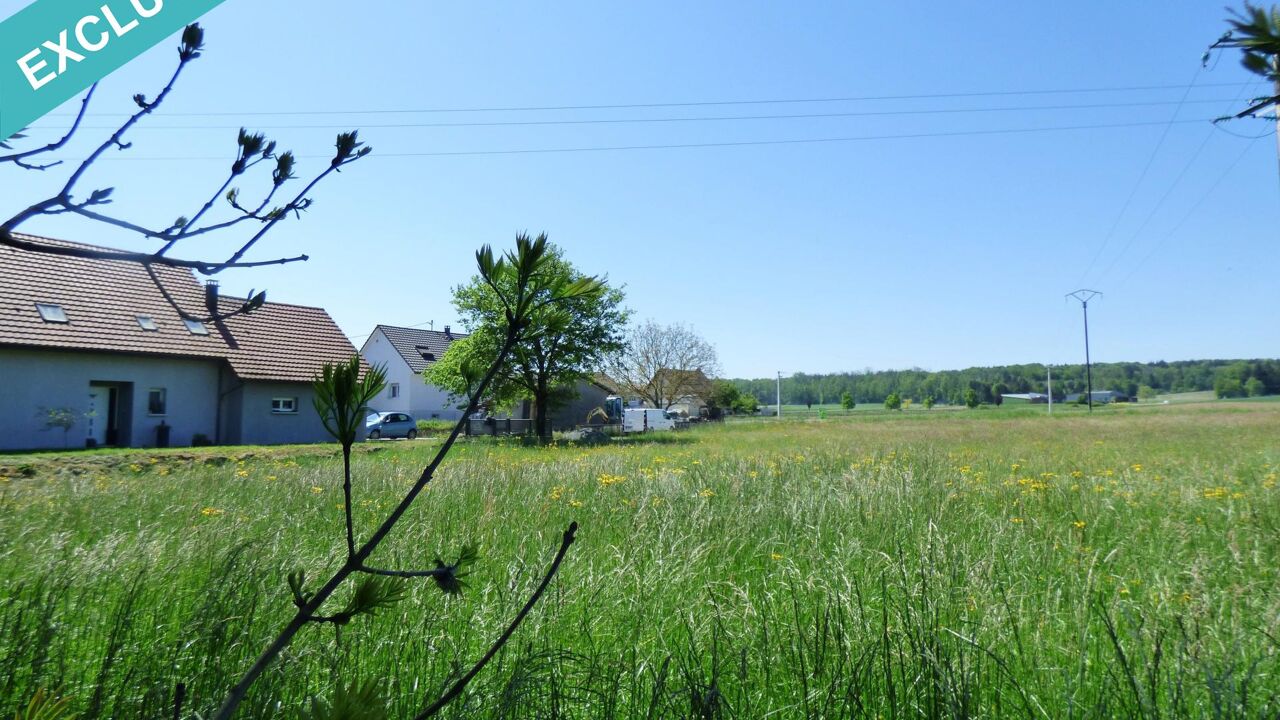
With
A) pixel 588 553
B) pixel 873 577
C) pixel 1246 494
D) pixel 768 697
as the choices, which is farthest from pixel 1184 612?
pixel 1246 494

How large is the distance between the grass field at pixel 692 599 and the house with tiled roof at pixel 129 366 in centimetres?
1281

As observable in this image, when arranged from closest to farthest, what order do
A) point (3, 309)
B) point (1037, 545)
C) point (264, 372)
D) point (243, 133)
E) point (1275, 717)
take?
1. point (243, 133)
2. point (1275, 717)
3. point (1037, 545)
4. point (3, 309)
5. point (264, 372)

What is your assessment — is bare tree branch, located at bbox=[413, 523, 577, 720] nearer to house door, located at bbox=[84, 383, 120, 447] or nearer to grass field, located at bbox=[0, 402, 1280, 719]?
grass field, located at bbox=[0, 402, 1280, 719]

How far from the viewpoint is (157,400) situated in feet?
64.4

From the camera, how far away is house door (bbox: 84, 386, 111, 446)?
18237mm

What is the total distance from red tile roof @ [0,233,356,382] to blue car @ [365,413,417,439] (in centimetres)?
531

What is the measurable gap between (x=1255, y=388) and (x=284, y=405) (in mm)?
102727

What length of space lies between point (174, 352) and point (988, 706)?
22880 mm

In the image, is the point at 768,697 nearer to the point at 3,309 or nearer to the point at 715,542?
the point at 715,542

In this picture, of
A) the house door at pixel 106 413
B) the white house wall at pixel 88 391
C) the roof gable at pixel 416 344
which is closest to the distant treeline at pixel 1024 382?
the roof gable at pixel 416 344

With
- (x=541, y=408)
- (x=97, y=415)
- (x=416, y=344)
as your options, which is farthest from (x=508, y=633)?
(x=416, y=344)

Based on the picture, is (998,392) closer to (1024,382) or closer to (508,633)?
(1024,382)

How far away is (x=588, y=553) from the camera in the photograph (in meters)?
4.02

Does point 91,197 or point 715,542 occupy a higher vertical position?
point 91,197
